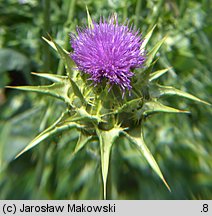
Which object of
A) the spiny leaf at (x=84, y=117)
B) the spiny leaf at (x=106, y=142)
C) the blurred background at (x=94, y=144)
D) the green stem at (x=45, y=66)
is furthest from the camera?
the blurred background at (x=94, y=144)

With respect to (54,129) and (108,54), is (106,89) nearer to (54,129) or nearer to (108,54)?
(108,54)

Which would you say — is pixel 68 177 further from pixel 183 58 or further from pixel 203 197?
pixel 183 58

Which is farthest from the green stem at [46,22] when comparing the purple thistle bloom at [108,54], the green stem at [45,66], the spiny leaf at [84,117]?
the spiny leaf at [84,117]

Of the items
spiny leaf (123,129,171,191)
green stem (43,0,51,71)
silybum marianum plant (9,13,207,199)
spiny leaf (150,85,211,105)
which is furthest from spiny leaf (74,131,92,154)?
green stem (43,0,51,71)

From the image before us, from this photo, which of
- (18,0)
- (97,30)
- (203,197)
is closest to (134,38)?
(97,30)

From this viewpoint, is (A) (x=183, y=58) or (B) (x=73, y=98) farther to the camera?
(A) (x=183, y=58)

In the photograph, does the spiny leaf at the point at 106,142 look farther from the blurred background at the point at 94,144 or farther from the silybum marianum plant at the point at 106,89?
the blurred background at the point at 94,144

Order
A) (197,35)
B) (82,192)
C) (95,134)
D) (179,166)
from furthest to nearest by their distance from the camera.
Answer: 1. (197,35)
2. (179,166)
3. (82,192)
4. (95,134)

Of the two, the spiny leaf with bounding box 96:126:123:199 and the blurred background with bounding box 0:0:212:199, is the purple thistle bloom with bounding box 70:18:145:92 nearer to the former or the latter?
the spiny leaf with bounding box 96:126:123:199
